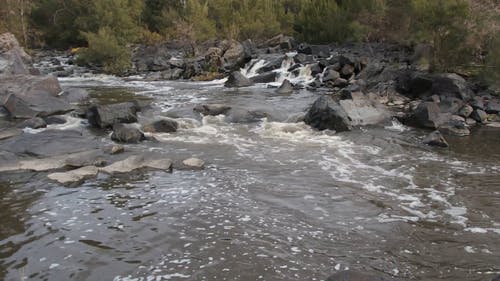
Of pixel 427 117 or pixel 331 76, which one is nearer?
pixel 427 117

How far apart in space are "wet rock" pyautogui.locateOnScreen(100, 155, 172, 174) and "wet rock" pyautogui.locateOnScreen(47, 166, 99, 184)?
0.26 m

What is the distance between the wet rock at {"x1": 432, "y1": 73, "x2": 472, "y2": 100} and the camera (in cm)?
1858

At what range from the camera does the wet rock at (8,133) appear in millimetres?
14267

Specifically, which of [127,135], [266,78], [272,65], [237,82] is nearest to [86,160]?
[127,135]

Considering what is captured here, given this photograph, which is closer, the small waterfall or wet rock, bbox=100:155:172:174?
wet rock, bbox=100:155:172:174

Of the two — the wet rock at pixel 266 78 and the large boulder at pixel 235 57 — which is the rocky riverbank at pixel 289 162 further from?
the large boulder at pixel 235 57

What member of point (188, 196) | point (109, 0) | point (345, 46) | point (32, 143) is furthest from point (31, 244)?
point (109, 0)

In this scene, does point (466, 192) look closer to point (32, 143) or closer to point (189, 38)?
point (32, 143)

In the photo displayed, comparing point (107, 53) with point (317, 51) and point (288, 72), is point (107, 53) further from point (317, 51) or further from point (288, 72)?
point (317, 51)

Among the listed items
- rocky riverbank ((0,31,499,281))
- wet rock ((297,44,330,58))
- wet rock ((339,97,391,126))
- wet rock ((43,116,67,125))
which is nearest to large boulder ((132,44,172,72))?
wet rock ((297,44,330,58))

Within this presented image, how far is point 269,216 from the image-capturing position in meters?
8.55

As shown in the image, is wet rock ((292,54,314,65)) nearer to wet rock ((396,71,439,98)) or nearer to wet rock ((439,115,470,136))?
wet rock ((396,71,439,98))

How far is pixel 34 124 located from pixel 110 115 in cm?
237

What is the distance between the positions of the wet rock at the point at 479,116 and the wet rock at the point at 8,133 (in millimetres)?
14684
